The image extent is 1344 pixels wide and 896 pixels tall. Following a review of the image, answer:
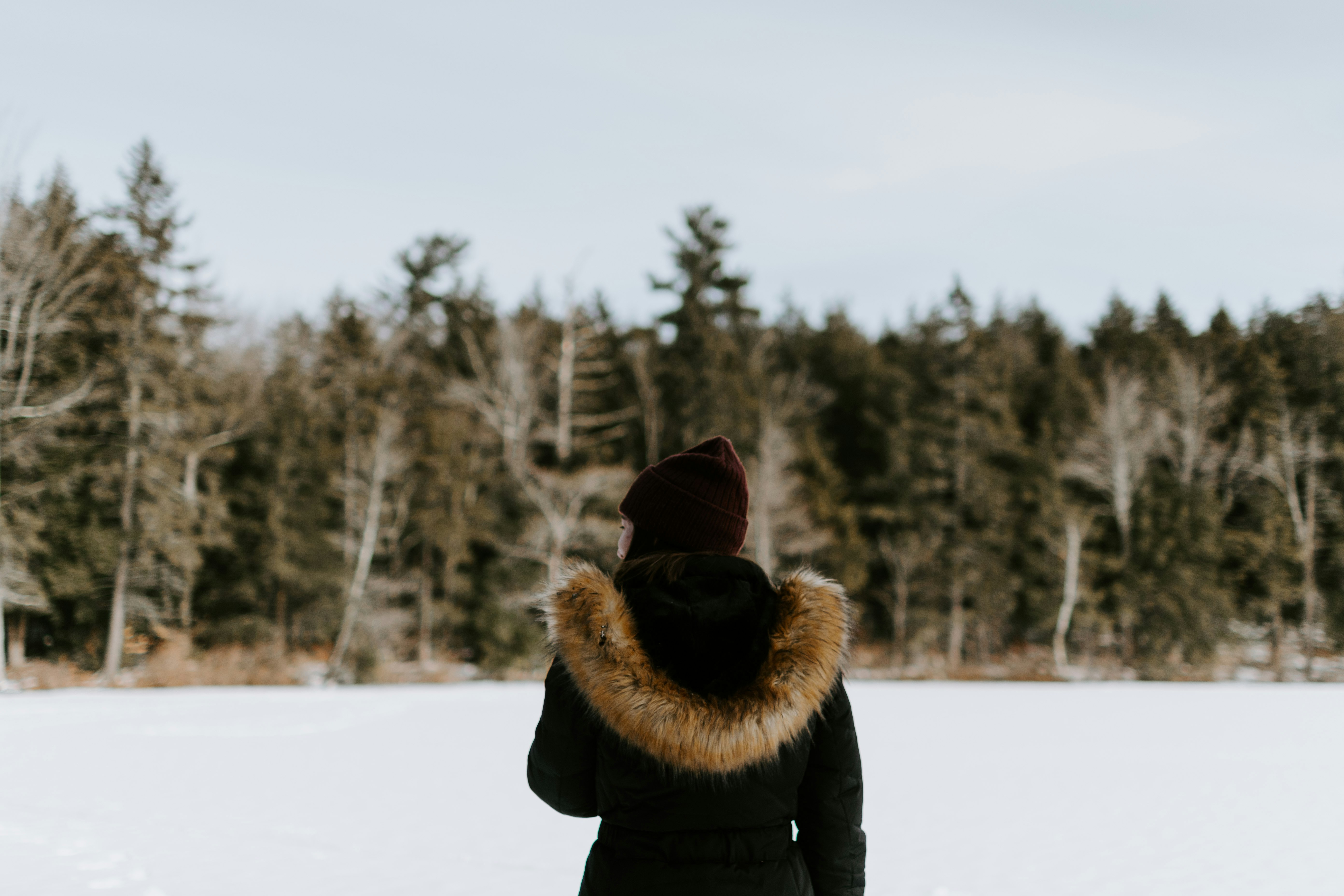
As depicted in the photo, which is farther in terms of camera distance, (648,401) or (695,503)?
(648,401)

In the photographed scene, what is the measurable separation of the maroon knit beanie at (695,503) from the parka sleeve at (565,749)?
33cm

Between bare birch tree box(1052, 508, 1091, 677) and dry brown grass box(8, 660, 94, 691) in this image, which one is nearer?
dry brown grass box(8, 660, 94, 691)

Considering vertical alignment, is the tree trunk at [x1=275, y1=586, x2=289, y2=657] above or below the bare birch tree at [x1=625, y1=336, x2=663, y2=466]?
below

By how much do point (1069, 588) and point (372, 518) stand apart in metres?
20.3

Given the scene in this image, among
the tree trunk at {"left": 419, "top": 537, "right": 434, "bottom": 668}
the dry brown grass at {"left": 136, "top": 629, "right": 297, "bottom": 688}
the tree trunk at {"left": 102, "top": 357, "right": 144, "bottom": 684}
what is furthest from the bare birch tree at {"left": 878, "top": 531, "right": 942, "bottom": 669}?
the tree trunk at {"left": 102, "top": 357, "right": 144, "bottom": 684}

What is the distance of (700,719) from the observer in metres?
1.61

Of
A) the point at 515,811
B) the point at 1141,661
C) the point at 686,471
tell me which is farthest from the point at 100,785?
the point at 1141,661

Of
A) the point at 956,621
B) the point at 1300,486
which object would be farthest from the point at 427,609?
the point at 1300,486

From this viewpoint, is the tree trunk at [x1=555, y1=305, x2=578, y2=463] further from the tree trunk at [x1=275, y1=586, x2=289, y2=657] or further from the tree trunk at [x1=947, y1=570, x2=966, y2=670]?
the tree trunk at [x1=947, y1=570, x2=966, y2=670]

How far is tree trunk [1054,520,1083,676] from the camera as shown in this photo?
27.5 m

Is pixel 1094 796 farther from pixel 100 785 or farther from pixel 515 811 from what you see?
pixel 100 785

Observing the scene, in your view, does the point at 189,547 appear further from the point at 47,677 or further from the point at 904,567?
the point at 904,567

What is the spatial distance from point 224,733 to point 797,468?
20.9 m

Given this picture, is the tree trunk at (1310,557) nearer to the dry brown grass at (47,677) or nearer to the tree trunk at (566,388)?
the tree trunk at (566,388)
